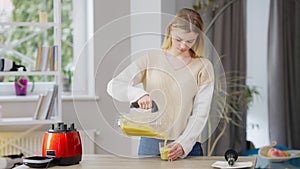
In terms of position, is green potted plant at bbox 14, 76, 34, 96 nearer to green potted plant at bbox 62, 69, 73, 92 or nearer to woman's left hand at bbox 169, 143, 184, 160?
green potted plant at bbox 62, 69, 73, 92

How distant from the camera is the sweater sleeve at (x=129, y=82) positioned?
2572 mm

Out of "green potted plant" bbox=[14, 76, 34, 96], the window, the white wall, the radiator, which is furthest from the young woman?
the white wall

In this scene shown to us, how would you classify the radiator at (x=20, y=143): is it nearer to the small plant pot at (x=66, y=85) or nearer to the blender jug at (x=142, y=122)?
the small plant pot at (x=66, y=85)

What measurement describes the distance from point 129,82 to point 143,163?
0.35 meters

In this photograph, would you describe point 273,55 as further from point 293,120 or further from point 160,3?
point 160,3

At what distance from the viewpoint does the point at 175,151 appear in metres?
2.56

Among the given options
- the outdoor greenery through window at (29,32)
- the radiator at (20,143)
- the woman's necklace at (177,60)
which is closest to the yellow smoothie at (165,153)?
the woman's necklace at (177,60)

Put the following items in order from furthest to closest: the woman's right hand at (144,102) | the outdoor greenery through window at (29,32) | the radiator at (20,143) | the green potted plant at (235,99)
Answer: the green potted plant at (235,99)
the outdoor greenery through window at (29,32)
the radiator at (20,143)
the woman's right hand at (144,102)

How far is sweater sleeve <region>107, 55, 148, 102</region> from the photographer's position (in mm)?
2572

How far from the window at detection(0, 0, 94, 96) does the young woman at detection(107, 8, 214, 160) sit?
2.08 metres

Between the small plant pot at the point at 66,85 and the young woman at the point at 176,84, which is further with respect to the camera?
the small plant pot at the point at 66,85

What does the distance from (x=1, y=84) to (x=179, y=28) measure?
7.42ft

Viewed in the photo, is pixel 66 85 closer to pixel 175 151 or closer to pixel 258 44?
pixel 258 44

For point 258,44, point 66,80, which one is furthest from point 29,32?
point 258,44
